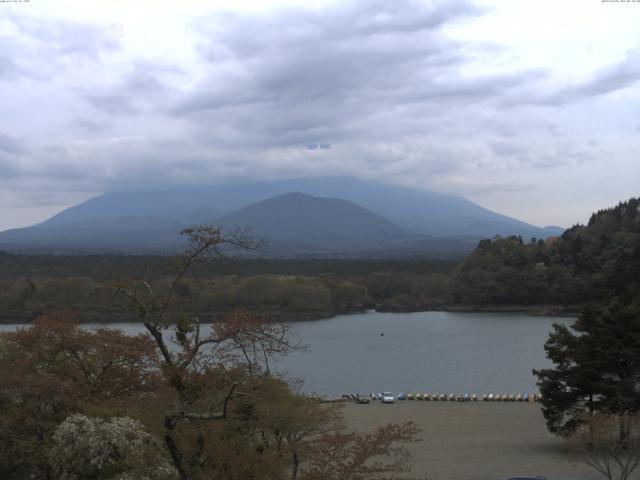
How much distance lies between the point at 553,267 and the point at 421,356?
1051 inches

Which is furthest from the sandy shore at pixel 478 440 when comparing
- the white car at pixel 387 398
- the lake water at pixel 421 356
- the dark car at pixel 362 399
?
the lake water at pixel 421 356

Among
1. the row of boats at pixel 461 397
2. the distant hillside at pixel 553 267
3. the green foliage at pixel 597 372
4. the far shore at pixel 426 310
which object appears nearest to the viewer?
the green foliage at pixel 597 372

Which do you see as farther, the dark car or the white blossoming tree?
the dark car

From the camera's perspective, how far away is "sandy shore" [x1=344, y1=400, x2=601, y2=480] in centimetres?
1164

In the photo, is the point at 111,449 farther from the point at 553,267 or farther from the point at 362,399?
the point at 553,267

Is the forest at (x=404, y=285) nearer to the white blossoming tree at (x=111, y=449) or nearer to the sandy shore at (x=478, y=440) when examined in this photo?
the sandy shore at (x=478, y=440)

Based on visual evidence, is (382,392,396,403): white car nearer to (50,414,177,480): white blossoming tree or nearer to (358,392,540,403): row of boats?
(358,392,540,403): row of boats

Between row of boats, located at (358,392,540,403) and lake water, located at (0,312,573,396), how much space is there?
1284mm

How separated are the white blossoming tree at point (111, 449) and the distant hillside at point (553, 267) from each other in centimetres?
4687

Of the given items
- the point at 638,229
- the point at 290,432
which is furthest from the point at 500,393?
the point at 638,229

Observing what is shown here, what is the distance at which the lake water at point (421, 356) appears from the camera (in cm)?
2402

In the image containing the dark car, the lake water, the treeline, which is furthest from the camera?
the treeline

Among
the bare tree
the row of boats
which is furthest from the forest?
the bare tree

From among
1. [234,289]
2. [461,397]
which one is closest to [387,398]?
[461,397]
